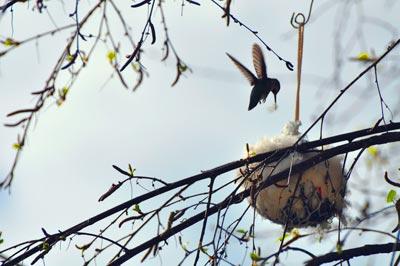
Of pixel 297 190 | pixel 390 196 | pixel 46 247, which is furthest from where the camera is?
pixel 297 190

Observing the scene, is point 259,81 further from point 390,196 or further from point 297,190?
point 390,196

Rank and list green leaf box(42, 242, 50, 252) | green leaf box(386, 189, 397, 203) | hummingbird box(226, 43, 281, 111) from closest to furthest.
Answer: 1. green leaf box(386, 189, 397, 203)
2. green leaf box(42, 242, 50, 252)
3. hummingbird box(226, 43, 281, 111)

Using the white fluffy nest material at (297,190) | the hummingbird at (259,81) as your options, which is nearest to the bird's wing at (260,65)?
the hummingbird at (259,81)

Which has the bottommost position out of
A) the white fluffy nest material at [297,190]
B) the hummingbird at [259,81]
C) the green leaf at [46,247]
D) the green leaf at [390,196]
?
the green leaf at [46,247]

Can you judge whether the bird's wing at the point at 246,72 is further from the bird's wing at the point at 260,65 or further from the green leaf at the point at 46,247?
the green leaf at the point at 46,247

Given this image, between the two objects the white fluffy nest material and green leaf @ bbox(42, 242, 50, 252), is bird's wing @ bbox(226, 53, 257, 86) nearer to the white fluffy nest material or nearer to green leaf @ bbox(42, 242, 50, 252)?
the white fluffy nest material

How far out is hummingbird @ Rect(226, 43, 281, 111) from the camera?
10.0 ft

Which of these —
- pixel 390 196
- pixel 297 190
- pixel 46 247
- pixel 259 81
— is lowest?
pixel 46 247

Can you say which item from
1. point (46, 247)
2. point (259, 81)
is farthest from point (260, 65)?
point (46, 247)

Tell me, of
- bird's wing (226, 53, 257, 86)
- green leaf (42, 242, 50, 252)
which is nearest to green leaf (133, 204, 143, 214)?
green leaf (42, 242, 50, 252)

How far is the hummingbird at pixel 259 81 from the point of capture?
305 cm

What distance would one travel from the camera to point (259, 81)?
3.10 meters

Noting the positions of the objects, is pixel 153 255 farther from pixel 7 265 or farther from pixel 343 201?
pixel 343 201

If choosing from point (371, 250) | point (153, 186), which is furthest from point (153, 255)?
point (371, 250)
